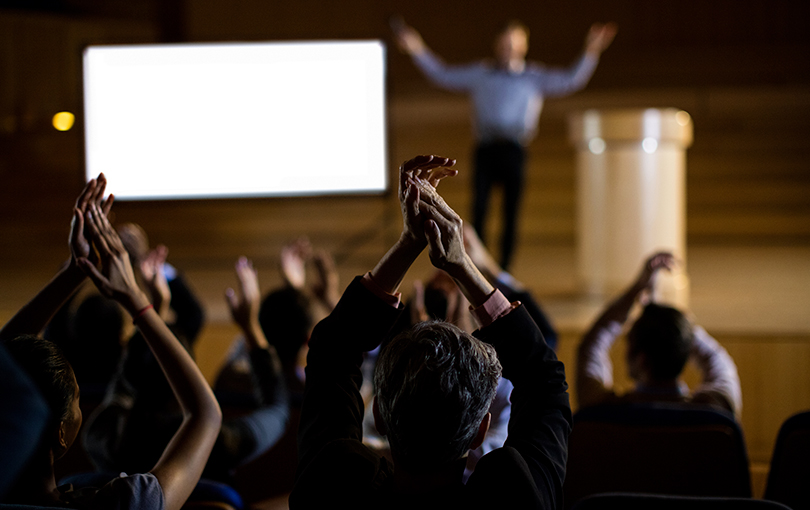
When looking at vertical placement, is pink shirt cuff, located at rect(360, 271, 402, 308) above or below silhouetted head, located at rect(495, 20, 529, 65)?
below

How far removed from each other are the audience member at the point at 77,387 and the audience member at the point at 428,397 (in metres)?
0.20

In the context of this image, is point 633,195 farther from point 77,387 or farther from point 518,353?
point 77,387

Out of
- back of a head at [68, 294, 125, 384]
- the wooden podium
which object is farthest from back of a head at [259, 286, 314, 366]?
the wooden podium

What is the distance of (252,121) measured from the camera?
3.16m

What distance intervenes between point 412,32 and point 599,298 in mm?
4816

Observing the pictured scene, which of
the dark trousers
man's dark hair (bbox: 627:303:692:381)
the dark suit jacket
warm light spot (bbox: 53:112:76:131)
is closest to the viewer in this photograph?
the dark suit jacket

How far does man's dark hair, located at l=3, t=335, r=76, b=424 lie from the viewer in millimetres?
887

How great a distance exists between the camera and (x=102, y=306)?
199 centimetres

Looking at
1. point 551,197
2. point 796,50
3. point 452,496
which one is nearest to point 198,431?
point 452,496

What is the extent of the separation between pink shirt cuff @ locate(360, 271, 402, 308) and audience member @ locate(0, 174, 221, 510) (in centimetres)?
32

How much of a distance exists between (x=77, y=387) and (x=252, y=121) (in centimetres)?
234

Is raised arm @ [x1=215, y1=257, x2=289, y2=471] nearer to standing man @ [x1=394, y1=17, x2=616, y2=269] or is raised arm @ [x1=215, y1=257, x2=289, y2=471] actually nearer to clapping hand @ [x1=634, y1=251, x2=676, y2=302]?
clapping hand @ [x1=634, y1=251, x2=676, y2=302]

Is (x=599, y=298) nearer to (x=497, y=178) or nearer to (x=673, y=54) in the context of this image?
(x=497, y=178)

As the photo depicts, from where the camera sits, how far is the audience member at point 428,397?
79 cm
